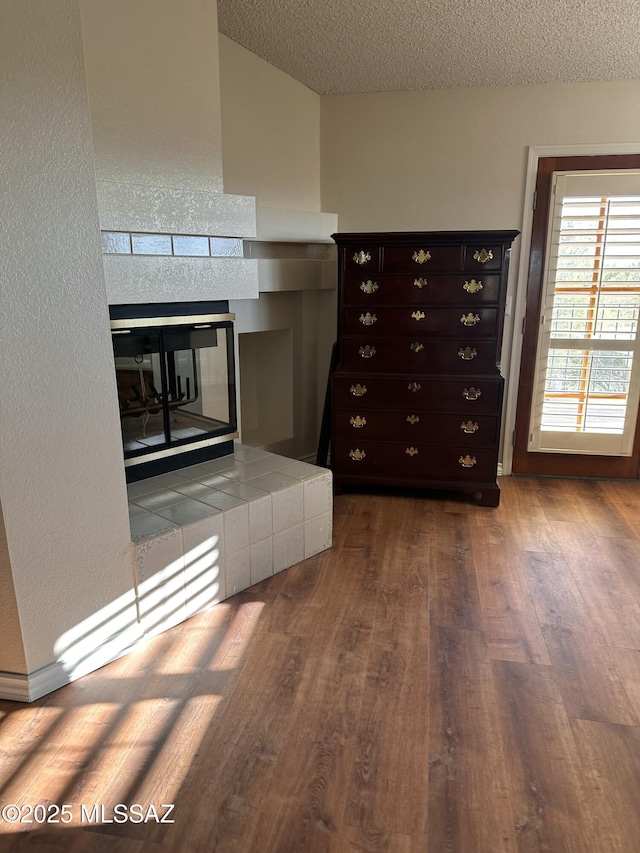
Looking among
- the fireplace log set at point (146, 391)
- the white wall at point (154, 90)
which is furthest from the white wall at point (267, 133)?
the fireplace log set at point (146, 391)

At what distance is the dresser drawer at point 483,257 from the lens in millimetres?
2969

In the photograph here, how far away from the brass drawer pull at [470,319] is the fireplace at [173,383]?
3.96 ft

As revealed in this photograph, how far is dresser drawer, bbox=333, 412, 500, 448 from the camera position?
3137 mm

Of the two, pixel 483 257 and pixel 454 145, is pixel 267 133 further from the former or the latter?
pixel 483 257

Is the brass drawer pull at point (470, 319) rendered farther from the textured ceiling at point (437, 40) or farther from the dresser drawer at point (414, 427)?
the textured ceiling at point (437, 40)

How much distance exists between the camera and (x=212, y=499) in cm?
237

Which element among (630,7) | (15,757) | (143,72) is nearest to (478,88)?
(630,7)

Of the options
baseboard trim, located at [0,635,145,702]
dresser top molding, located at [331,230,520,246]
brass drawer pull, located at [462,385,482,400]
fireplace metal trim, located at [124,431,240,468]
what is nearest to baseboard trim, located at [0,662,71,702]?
baseboard trim, located at [0,635,145,702]

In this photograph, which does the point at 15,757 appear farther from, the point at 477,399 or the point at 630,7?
the point at 630,7

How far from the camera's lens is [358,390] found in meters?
3.24

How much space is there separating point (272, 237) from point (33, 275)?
1.86 m

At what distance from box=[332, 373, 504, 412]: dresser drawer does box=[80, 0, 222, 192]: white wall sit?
1.26m

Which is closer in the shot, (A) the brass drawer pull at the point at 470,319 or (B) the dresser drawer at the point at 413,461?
(A) the brass drawer pull at the point at 470,319

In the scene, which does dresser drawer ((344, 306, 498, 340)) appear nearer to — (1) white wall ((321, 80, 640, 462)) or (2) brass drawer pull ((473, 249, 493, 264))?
(2) brass drawer pull ((473, 249, 493, 264))
